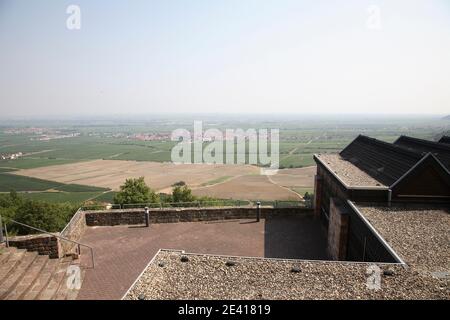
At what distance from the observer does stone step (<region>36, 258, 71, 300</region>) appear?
29.8ft

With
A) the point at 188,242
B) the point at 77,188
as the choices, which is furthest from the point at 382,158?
the point at 77,188

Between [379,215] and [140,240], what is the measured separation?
418 inches

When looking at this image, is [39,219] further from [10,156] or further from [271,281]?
[10,156]

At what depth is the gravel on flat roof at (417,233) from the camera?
28.9 feet

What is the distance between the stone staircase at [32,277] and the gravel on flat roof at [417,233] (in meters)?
10.5

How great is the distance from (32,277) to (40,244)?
217cm

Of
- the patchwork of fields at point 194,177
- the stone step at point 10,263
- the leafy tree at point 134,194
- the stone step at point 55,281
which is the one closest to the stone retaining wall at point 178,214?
the stone step at point 55,281

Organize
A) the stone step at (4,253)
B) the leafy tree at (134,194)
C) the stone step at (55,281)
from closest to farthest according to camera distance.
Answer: the stone step at (55,281) → the stone step at (4,253) → the leafy tree at (134,194)

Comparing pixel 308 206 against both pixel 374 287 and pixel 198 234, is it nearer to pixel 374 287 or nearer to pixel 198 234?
pixel 198 234

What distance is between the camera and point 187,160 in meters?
99.4

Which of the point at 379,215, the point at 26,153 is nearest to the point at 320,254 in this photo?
the point at 379,215

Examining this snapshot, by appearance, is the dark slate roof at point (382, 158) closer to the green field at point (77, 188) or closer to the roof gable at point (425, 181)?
the roof gable at point (425, 181)

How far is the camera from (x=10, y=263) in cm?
1001
